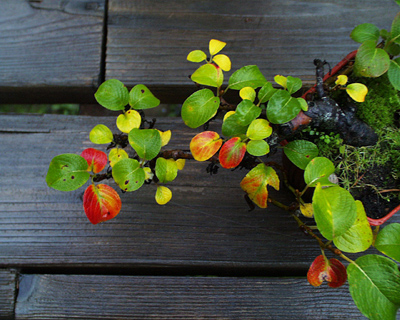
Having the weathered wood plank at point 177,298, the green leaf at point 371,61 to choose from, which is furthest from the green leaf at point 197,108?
the weathered wood plank at point 177,298

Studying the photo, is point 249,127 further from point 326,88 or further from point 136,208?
point 136,208

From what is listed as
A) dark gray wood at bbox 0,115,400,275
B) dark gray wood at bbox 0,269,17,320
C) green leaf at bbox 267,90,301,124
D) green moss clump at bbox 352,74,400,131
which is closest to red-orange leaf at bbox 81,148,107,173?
dark gray wood at bbox 0,115,400,275

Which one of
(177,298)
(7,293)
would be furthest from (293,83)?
(7,293)

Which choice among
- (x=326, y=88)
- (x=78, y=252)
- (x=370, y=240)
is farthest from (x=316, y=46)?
(x=78, y=252)

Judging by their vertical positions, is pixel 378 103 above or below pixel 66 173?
above

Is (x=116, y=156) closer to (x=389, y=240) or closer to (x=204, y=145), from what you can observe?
(x=204, y=145)

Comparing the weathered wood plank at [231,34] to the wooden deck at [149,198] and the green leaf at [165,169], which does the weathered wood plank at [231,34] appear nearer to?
the wooden deck at [149,198]
